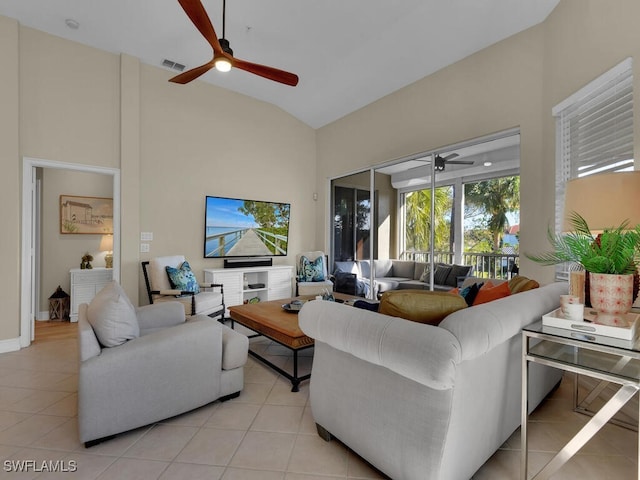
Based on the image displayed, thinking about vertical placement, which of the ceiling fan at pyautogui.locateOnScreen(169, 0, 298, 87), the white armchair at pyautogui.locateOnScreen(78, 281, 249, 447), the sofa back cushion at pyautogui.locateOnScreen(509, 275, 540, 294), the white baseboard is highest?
the ceiling fan at pyautogui.locateOnScreen(169, 0, 298, 87)

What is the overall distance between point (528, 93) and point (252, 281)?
13.9 ft

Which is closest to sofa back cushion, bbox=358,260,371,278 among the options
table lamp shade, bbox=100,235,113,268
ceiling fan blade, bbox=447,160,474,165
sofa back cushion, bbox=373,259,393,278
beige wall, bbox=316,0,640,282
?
sofa back cushion, bbox=373,259,393,278

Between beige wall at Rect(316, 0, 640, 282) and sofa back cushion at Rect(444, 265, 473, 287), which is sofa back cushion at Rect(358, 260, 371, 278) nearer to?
sofa back cushion at Rect(444, 265, 473, 287)

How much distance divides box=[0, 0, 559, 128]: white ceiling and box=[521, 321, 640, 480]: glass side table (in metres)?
2.97

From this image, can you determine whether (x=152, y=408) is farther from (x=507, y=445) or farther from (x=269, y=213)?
(x=269, y=213)

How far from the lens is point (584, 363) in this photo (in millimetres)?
1304

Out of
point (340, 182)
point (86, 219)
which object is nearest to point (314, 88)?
point (340, 182)

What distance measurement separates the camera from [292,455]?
1.67 meters

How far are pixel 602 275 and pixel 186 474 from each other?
6.96 feet

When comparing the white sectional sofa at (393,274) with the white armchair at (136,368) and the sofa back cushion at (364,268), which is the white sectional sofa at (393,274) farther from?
the white armchair at (136,368)

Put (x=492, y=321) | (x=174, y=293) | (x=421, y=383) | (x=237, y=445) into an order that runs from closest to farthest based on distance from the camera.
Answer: (x=421, y=383) < (x=492, y=321) < (x=237, y=445) < (x=174, y=293)

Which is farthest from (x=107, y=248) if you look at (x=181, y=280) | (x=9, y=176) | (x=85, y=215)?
(x=181, y=280)

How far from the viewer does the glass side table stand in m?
1.17

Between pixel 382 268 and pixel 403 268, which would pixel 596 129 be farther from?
pixel 382 268
